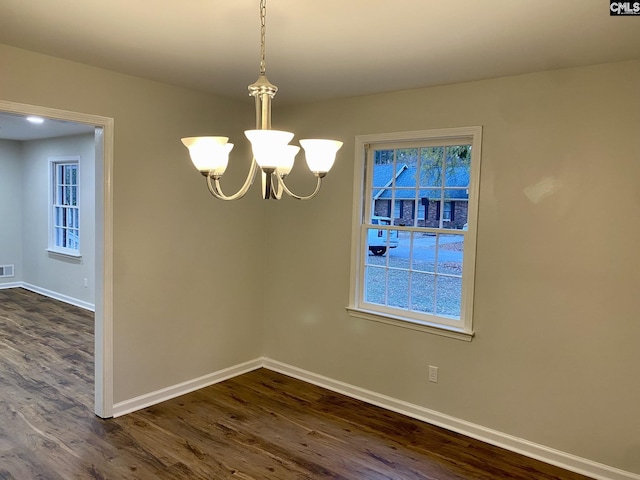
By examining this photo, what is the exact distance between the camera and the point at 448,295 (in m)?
3.53

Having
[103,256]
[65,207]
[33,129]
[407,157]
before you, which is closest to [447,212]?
[407,157]

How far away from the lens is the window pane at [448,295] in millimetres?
3482

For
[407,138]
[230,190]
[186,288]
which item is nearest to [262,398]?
[186,288]

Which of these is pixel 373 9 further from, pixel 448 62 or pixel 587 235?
pixel 587 235

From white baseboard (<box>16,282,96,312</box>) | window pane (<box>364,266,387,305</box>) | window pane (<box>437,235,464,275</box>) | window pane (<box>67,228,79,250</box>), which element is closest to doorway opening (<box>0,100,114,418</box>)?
window pane (<box>364,266,387,305</box>)

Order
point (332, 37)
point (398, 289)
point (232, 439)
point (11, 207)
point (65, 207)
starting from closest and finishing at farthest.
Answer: point (332, 37)
point (232, 439)
point (398, 289)
point (65, 207)
point (11, 207)

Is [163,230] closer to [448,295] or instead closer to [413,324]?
[413,324]

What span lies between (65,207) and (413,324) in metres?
5.78

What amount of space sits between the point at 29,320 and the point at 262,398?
3.83 meters

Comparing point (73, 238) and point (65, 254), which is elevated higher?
point (73, 238)

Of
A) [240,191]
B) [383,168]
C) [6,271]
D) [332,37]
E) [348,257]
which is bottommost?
[6,271]

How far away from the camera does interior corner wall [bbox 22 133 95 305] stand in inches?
258

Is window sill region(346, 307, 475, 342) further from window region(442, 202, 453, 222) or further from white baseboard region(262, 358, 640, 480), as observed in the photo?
window region(442, 202, 453, 222)

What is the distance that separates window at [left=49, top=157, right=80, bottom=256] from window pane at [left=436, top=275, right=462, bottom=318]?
5.34 m
